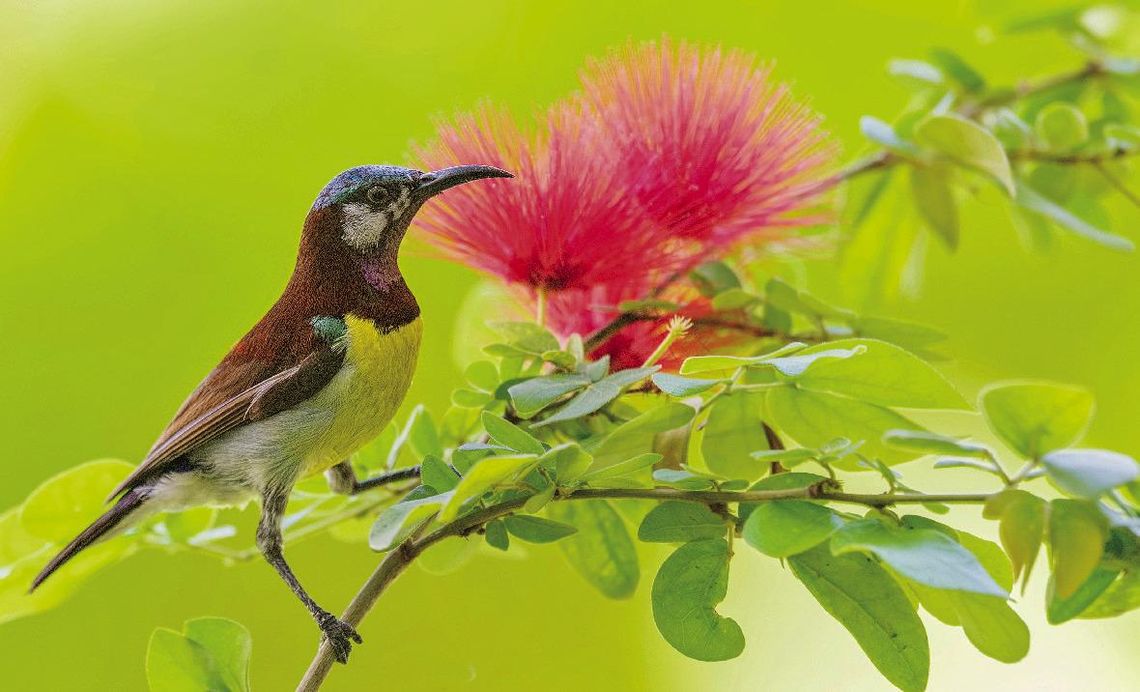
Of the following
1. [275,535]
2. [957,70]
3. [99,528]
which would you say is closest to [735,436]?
[275,535]

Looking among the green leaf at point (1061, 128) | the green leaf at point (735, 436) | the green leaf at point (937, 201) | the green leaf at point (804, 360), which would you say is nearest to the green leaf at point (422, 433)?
the green leaf at point (735, 436)

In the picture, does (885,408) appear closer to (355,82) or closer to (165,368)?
(165,368)

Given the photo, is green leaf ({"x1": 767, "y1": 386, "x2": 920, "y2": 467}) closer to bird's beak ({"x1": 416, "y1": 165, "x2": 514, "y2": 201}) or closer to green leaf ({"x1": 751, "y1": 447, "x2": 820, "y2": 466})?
green leaf ({"x1": 751, "y1": 447, "x2": 820, "y2": 466})

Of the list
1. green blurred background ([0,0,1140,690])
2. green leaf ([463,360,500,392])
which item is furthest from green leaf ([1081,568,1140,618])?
green blurred background ([0,0,1140,690])

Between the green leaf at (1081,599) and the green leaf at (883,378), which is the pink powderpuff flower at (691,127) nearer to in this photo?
the green leaf at (883,378)

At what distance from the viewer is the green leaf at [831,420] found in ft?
2.75

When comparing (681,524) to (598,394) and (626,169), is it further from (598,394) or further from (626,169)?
(626,169)

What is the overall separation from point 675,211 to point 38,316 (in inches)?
102

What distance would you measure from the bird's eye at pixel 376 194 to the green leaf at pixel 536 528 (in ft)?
1.05

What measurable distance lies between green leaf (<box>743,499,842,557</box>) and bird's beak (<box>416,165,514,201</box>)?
34cm

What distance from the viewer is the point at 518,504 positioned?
0.79 meters

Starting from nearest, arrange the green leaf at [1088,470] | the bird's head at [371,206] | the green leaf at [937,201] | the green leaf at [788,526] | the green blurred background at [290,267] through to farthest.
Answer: the green leaf at [1088,470], the green leaf at [788,526], the bird's head at [371,206], the green leaf at [937,201], the green blurred background at [290,267]

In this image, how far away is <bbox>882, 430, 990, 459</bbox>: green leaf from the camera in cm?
63

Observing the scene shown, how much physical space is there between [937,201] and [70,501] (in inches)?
35.9
